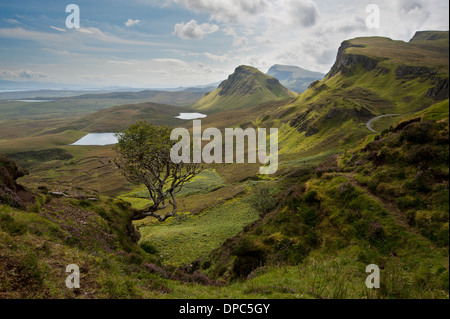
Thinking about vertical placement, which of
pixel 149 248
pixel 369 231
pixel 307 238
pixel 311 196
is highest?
pixel 311 196

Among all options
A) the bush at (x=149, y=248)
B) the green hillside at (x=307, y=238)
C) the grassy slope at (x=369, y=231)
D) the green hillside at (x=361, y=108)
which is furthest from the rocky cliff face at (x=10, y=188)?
the green hillside at (x=361, y=108)

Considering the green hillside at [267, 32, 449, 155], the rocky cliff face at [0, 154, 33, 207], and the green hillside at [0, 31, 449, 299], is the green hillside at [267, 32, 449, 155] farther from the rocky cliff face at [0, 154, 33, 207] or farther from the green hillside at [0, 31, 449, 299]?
the rocky cliff face at [0, 154, 33, 207]

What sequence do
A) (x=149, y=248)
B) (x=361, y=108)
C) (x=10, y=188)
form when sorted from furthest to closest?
(x=361, y=108)
(x=149, y=248)
(x=10, y=188)

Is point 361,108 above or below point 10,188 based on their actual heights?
above

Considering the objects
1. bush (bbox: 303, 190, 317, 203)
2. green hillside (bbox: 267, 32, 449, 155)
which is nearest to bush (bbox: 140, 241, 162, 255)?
bush (bbox: 303, 190, 317, 203)

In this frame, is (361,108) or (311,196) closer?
(311,196)

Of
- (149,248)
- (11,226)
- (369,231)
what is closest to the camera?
(11,226)

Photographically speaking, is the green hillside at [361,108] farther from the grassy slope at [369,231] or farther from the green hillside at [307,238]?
the green hillside at [307,238]

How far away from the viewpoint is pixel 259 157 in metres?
152

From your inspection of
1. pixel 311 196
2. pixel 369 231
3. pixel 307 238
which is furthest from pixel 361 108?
pixel 369 231

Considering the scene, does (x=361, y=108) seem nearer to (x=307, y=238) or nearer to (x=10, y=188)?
(x=307, y=238)

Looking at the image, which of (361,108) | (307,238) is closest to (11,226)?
(307,238)

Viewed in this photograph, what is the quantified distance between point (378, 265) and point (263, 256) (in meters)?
8.82
